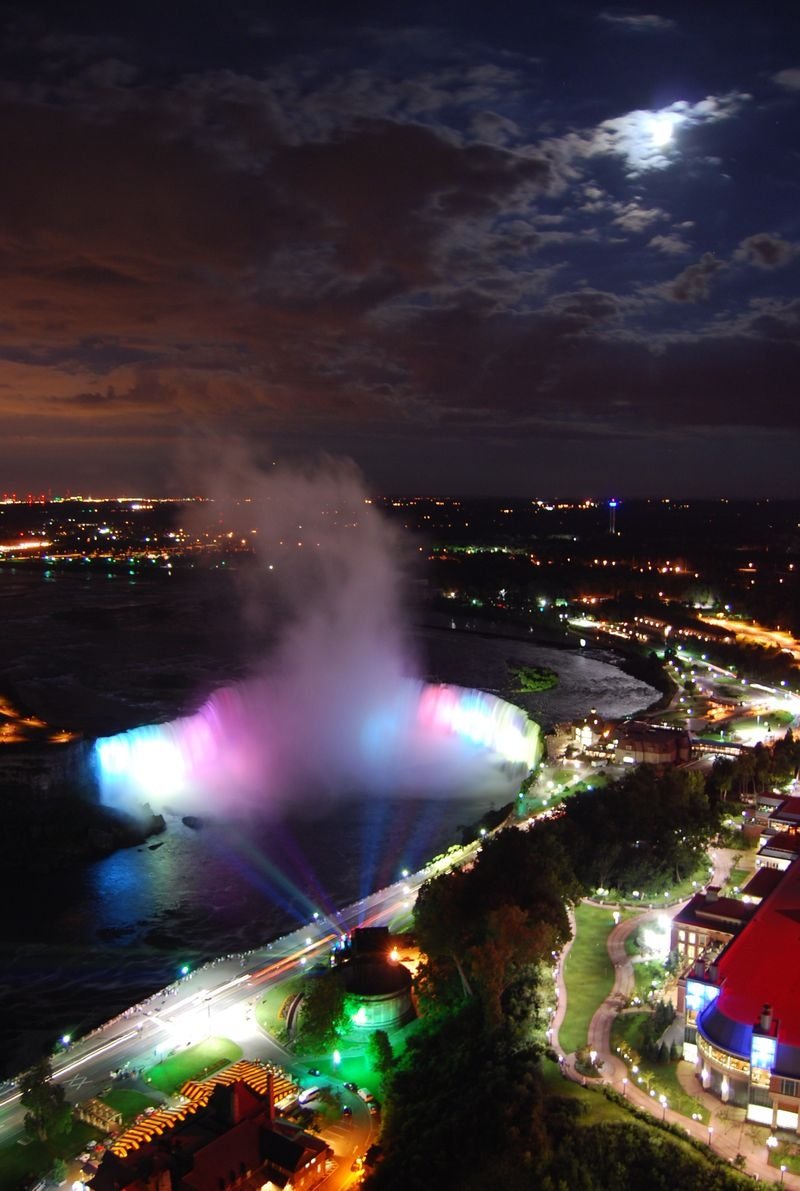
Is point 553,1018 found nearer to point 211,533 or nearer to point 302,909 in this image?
point 302,909

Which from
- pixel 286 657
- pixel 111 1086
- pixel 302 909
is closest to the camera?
pixel 111 1086

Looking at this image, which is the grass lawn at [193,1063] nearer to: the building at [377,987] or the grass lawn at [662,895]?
the building at [377,987]

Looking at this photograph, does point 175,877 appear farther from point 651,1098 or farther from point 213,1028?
point 651,1098

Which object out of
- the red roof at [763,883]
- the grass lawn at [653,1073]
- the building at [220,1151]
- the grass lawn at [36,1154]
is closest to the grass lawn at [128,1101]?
the grass lawn at [36,1154]

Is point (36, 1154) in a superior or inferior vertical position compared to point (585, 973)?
inferior

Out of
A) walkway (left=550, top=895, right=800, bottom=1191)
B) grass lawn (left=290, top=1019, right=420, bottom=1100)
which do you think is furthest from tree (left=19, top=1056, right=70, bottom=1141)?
walkway (left=550, top=895, right=800, bottom=1191)

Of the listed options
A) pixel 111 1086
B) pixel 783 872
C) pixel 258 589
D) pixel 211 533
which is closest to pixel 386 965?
pixel 111 1086

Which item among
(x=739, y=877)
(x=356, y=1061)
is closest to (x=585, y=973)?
(x=356, y=1061)
